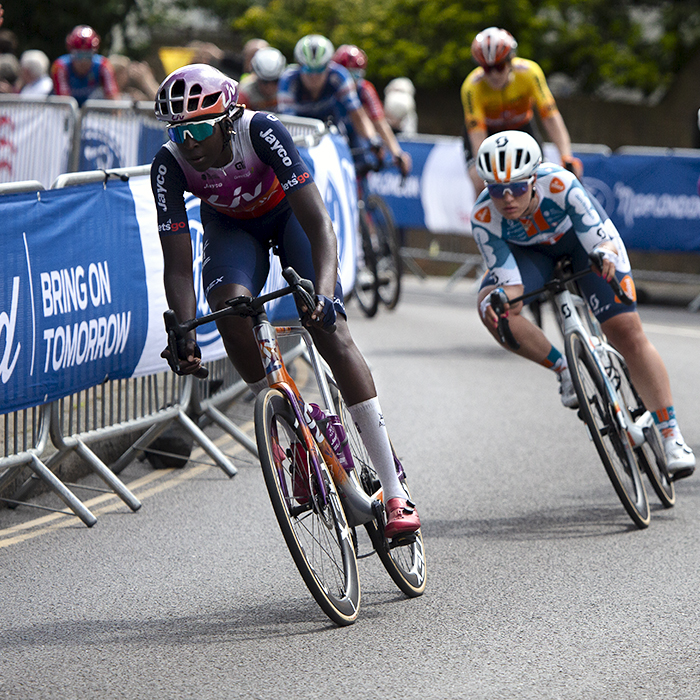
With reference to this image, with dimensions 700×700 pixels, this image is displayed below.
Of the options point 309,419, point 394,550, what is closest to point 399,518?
point 394,550

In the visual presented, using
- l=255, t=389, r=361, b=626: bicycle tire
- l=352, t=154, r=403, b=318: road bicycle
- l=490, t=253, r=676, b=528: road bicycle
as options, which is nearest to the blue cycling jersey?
l=352, t=154, r=403, b=318: road bicycle

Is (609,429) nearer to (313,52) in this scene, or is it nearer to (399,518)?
(399,518)

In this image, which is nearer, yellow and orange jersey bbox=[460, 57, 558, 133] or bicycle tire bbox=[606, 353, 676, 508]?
bicycle tire bbox=[606, 353, 676, 508]

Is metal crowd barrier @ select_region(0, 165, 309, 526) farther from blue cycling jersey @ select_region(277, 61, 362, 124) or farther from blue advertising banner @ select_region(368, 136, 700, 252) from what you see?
blue advertising banner @ select_region(368, 136, 700, 252)

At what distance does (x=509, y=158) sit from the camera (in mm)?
6180

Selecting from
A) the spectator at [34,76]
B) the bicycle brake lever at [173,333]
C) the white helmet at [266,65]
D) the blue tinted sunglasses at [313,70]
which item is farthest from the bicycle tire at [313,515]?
the spectator at [34,76]

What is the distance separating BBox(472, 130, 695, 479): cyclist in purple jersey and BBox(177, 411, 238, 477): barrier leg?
73.2 inches

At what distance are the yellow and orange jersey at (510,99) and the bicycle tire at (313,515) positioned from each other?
21.7ft

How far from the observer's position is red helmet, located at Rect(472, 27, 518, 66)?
34.4ft

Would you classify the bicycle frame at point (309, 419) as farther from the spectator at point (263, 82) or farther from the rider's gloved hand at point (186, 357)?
the spectator at point (263, 82)

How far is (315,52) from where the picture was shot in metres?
11.5

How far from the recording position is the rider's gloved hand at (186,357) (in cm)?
476

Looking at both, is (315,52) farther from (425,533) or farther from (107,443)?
(425,533)

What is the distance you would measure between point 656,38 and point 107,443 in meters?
27.0
